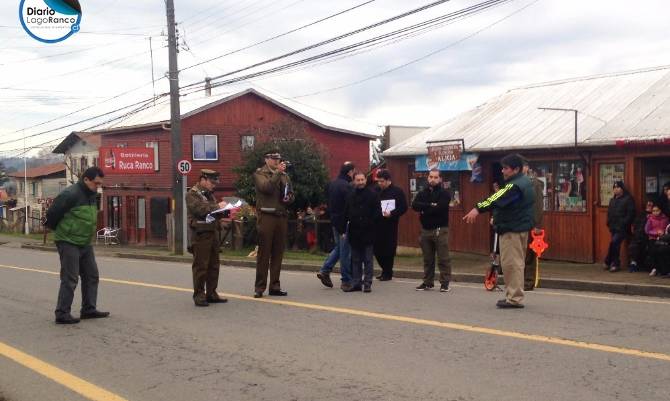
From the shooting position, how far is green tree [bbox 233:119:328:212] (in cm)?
2947

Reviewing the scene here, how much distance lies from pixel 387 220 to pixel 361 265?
2.00 metres

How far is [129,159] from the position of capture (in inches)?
1388

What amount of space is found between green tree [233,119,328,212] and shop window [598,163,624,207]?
14.6m

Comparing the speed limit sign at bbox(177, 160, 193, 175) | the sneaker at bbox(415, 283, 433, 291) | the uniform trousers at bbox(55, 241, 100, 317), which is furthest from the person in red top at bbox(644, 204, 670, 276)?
the speed limit sign at bbox(177, 160, 193, 175)

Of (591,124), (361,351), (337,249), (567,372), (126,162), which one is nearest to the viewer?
(567,372)

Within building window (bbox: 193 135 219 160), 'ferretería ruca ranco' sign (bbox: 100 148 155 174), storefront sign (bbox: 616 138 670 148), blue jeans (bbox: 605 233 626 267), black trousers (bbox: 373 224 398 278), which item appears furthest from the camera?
building window (bbox: 193 135 219 160)

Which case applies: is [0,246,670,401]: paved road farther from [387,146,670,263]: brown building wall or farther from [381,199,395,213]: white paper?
[387,146,670,263]: brown building wall

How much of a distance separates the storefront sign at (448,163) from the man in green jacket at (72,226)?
430 inches

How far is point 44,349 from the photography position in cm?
804

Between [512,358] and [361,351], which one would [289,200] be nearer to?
[361,351]

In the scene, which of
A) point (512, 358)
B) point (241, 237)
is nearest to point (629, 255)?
point (512, 358)

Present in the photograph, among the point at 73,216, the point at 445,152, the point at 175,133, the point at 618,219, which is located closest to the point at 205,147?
the point at 175,133

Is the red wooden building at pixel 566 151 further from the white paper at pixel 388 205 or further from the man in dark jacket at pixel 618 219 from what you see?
the white paper at pixel 388 205

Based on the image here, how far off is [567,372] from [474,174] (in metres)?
12.5
